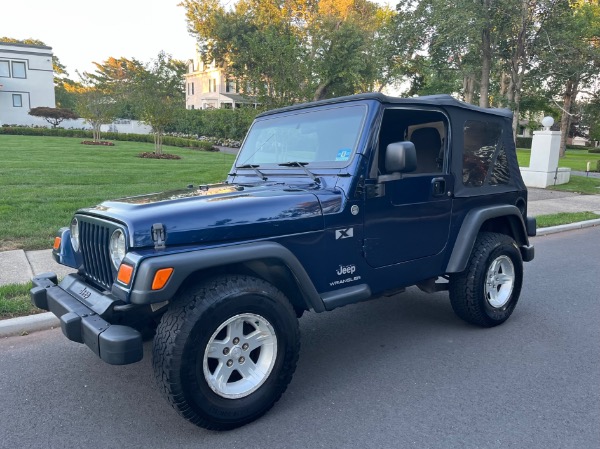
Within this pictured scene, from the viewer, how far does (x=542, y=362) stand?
3762mm

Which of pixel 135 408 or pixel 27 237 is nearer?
pixel 135 408

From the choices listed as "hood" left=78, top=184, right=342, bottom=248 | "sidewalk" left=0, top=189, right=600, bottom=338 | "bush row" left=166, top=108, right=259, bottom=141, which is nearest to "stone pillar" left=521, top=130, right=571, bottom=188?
"sidewalk" left=0, top=189, right=600, bottom=338

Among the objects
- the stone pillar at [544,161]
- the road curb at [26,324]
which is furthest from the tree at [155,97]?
the road curb at [26,324]

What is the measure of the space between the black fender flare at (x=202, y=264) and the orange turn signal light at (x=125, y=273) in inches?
2.3

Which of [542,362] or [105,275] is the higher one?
[105,275]

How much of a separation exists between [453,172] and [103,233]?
277 cm

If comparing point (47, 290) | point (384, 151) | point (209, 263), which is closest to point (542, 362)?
point (384, 151)

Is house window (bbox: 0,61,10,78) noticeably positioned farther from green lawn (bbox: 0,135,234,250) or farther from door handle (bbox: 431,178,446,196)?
door handle (bbox: 431,178,446,196)

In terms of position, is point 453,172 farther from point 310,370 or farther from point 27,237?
point 27,237

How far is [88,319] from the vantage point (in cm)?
275

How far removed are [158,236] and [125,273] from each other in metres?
0.26

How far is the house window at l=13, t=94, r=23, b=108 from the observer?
1874 inches

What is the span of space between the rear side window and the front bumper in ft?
9.84

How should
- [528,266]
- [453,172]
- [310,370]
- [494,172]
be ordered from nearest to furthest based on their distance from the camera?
[310,370], [453,172], [494,172], [528,266]
